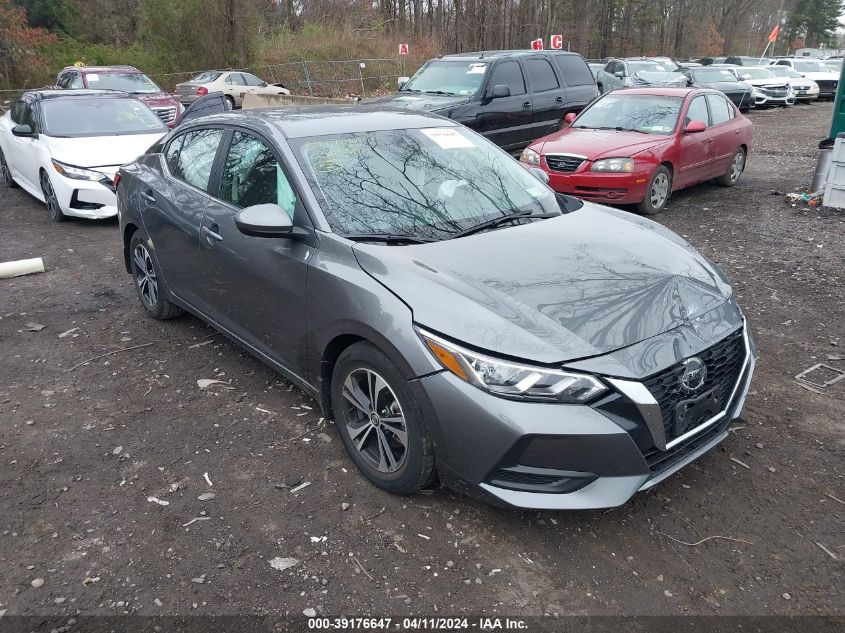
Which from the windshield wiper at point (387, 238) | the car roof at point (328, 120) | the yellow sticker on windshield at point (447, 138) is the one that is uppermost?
the car roof at point (328, 120)

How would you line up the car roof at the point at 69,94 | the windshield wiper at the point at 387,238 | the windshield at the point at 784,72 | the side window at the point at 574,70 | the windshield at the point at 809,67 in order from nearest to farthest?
the windshield wiper at the point at 387,238, the car roof at the point at 69,94, the side window at the point at 574,70, the windshield at the point at 784,72, the windshield at the point at 809,67

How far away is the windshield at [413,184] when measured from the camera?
137 inches

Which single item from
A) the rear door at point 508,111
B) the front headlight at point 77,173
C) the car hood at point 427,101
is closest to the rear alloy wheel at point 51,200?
the front headlight at point 77,173

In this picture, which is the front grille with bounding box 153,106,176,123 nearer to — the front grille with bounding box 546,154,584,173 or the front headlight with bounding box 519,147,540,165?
the front headlight with bounding box 519,147,540,165

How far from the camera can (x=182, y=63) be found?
3092 centimetres

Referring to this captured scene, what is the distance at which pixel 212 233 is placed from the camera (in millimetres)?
4156

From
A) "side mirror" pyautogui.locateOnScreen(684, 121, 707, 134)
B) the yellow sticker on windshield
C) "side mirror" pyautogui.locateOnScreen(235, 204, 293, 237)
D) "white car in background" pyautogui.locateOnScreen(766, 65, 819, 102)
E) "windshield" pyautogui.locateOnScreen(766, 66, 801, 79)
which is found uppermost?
the yellow sticker on windshield

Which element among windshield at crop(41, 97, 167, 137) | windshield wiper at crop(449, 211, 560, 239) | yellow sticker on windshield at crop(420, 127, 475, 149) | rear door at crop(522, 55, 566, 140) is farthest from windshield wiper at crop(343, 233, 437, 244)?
rear door at crop(522, 55, 566, 140)

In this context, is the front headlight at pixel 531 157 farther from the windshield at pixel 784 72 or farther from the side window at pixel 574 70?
the windshield at pixel 784 72

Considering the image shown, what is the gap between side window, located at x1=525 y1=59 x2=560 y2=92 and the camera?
1133 centimetres

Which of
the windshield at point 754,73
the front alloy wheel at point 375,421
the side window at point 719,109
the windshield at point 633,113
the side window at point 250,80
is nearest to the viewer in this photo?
the front alloy wheel at point 375,421

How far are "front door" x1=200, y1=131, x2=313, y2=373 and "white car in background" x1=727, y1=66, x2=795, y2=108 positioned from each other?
83.5ft

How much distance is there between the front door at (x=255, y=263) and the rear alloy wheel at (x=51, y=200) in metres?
5.54

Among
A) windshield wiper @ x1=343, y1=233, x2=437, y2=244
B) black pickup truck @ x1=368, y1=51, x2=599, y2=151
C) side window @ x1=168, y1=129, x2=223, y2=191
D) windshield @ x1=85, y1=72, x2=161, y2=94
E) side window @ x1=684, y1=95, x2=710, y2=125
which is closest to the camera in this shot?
windshield wiper @ x1=343, y1=233, x2=437, y2=244
